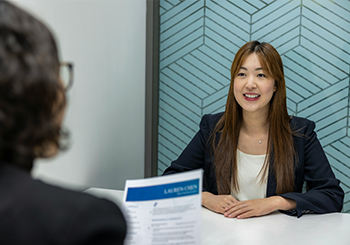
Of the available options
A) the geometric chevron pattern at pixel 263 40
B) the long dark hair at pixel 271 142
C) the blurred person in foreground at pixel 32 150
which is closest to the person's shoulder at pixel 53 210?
the blurred person in foreground at pixel 32 150

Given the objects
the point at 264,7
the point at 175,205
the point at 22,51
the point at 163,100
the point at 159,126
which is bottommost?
the point at 175,205

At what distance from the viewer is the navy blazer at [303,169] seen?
1244mm

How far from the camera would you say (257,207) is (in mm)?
1187

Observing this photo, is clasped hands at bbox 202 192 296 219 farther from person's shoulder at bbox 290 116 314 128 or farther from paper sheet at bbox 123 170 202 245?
paper sheet at bbox 123 170 202 245

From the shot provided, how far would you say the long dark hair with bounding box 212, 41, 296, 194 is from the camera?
4.75 ft

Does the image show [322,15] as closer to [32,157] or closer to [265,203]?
[265,203]

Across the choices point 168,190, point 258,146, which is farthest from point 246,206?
point 168,190

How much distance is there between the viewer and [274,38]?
1.88m

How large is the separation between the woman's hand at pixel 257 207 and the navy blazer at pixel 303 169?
1.2 inches

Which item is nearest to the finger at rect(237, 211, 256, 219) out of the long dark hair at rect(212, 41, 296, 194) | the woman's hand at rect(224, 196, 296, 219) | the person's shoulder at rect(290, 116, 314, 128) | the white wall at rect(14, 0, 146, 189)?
the woman's hand at rect(224, 196, 296, 219)

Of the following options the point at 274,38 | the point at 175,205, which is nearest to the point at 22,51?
the point at 175,205

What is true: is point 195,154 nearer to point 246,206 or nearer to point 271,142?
point 271,142

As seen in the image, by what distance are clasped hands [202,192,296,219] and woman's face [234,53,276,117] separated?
464 millimetres

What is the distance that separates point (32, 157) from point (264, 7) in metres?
1.80
